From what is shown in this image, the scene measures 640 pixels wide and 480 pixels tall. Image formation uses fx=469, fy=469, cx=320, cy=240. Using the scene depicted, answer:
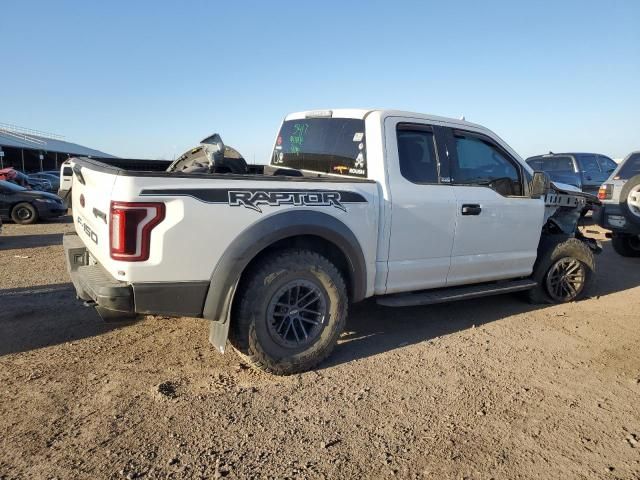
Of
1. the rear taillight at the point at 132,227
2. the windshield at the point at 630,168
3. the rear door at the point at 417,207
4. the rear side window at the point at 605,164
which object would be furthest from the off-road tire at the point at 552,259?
the rear side window at the point at 605,164

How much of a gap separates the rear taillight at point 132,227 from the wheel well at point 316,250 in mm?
720

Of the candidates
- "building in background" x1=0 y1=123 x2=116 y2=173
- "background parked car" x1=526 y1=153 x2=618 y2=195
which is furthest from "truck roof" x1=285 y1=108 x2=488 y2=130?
"building in background" x1=0 y1=123 x2=116 y2=173

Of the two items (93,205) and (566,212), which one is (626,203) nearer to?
(566,212)

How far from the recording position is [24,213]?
1279cm

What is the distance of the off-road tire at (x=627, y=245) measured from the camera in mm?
8602

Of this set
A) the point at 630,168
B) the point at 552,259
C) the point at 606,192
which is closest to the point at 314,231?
the point at 552,259

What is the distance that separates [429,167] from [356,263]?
4.06ft

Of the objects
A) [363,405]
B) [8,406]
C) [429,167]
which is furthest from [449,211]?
[8,406]

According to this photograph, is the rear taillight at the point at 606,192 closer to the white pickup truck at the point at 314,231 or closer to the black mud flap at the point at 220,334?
the white pickup truck at the point at 314,231

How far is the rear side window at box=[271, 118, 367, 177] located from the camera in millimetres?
4160

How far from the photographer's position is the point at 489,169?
4.80 metres

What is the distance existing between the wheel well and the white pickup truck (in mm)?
11

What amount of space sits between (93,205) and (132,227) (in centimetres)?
71

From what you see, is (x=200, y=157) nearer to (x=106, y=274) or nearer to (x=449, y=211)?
(x=106, y=274)
